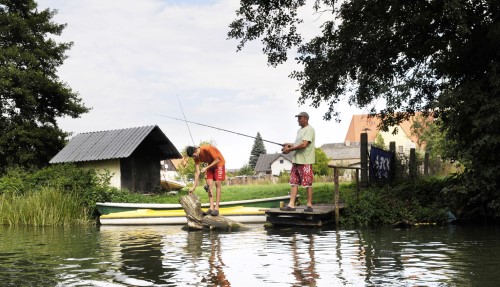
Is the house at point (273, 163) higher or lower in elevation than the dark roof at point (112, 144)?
higher

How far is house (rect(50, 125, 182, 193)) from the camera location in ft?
96.3

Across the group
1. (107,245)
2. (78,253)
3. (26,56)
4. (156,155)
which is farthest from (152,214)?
(26,56)

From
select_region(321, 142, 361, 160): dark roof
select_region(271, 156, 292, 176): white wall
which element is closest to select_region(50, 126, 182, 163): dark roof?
select_region(321, 142, 361, 160): dark roof

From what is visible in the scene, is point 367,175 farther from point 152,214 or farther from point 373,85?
point 152,214

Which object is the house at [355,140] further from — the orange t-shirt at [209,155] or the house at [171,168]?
the orange t-shirt at [209,155]

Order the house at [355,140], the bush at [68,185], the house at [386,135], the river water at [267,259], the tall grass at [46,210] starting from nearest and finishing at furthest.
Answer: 1. the river water at [267,259]
2. the tall grass at [46,210]
3. the bush at [68,185]
4. the house at [386,135]
5. the house at [355,140]

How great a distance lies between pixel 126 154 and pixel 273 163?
2699 inches

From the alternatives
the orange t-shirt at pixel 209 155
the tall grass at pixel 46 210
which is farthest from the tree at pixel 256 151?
the orange t-shirt at pixel 209 155

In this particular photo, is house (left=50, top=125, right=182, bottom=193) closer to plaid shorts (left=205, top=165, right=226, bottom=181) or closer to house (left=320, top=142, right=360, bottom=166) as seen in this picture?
plaid shorts (left=205, top=165, right=226, bottom=181)

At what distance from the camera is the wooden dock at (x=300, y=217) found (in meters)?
14.0

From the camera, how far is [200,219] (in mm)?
14750

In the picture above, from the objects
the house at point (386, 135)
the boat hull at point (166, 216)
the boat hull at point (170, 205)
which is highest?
the house at point (386, 135)

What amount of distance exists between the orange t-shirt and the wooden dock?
1921mm

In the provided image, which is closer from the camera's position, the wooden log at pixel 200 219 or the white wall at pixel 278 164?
the wooden log at pixel 200 219
